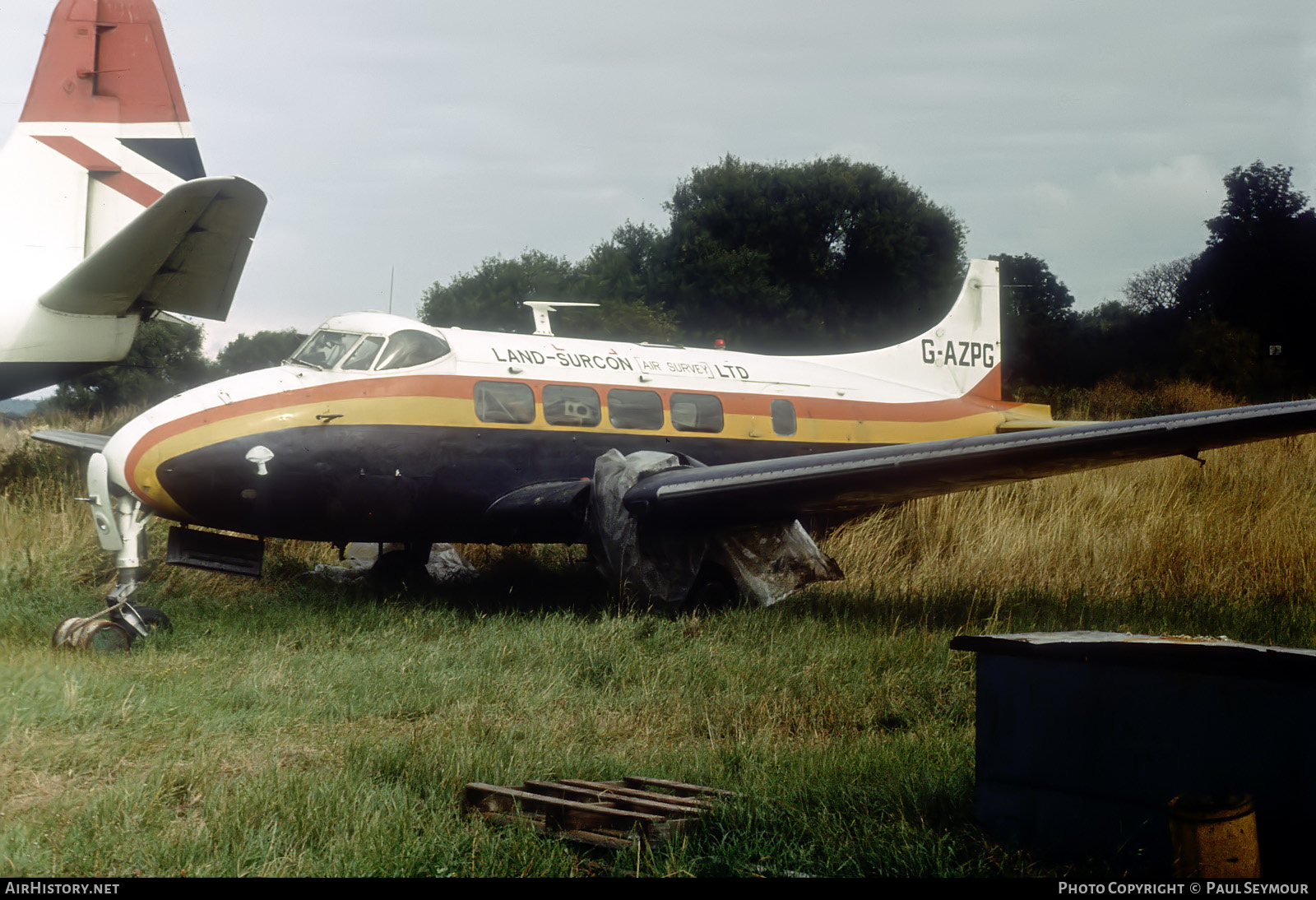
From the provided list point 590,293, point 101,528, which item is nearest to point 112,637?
point 101,528

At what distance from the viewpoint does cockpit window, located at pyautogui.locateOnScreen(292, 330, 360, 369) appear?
9.01 m

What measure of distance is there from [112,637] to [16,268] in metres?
4.12

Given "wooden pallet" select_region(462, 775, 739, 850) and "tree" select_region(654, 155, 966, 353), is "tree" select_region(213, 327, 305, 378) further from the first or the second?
"wooden pallet" select_region(462, 775, 739, 850)

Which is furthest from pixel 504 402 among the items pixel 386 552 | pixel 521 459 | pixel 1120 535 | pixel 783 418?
pixel 1120 535

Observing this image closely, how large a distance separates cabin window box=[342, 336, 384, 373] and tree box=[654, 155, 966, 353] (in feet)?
75.1

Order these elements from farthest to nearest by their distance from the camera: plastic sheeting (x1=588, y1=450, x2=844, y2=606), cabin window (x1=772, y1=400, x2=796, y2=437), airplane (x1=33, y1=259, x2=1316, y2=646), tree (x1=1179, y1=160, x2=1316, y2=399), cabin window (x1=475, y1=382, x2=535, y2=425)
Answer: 1. tree (x1=1179, y1=160, x2=1316, y2=399)
2. cabin window (x1=772, y1=400, x2=796, y2=437)
3. cabin window (x1=475, y1=382, x2=535, y2=425)
4. plastic sheeting (x1=588, y1=450, x2=844, y2=606)
5. airplane (x1=33, y1=259, x2=1316, y2=646)

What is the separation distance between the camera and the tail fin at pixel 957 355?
42.7ft

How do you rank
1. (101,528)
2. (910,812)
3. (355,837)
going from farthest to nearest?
(101,528) < (910,812) < (355,837)

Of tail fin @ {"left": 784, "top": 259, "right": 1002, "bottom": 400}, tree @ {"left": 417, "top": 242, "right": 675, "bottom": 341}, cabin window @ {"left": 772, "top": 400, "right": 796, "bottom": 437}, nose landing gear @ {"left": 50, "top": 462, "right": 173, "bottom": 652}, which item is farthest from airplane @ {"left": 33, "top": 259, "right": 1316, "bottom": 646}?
tree @ {"left": 417, "top": 242, "right": 675, "bottom": 341}

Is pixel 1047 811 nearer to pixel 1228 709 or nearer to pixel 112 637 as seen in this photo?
pixel 1228 709

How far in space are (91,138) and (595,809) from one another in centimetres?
977

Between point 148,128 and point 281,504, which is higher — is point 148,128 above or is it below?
above

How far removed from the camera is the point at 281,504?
→ 8.54 metres

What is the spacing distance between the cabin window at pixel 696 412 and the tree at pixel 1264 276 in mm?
14014
